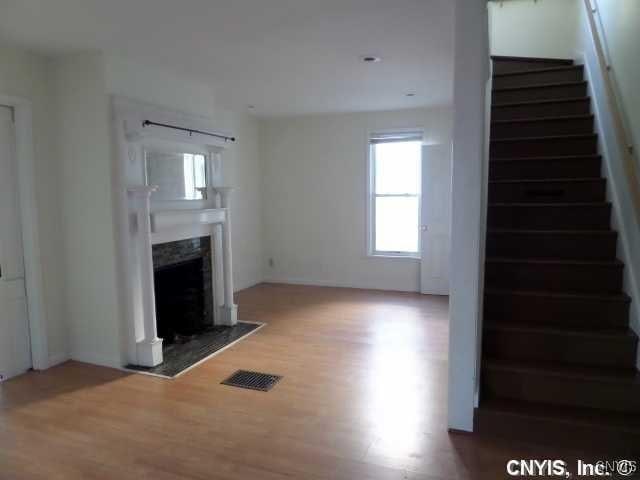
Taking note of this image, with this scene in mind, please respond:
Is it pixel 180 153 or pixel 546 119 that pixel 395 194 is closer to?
pixel 546 119

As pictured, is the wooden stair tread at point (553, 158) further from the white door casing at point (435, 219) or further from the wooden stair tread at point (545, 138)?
the white door casing at point (435, 219)

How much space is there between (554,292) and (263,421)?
6.84 ft

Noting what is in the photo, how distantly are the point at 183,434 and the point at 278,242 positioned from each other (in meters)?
4.44

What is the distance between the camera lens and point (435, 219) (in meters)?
5.95

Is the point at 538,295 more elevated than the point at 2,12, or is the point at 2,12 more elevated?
the point at 2,12

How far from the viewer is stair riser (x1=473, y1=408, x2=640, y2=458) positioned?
2.28 metres

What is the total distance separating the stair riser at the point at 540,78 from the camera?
166 inches

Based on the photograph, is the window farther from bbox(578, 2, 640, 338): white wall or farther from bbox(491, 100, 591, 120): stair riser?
bbox(578, 2, 640, 338): white wall

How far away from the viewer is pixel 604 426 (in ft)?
7.55

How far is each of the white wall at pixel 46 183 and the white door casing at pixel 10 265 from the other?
15 cm

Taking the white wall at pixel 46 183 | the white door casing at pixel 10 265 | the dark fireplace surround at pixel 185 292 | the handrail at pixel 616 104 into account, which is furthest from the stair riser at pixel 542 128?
the white door casing at pixel 10 265

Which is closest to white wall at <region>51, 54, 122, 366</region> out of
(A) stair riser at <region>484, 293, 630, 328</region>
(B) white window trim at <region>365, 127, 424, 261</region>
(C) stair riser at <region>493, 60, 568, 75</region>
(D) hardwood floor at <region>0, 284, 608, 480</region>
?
(D) hardwood floor at <region>0, 284, 608, 480</region>

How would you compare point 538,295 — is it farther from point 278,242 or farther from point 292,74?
point 278,242

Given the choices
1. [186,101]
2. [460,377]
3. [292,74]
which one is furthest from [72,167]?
[460,377]
